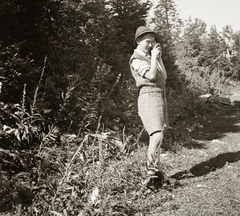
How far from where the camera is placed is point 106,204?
2732 millimetres

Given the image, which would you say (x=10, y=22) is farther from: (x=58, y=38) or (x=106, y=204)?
(x=106, y=204)

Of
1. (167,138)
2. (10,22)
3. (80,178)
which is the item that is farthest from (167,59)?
(80,178)

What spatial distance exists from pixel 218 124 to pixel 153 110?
632 centimetres

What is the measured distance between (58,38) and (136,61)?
→ 7.30ft

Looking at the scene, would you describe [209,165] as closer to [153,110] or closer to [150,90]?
[153,110]

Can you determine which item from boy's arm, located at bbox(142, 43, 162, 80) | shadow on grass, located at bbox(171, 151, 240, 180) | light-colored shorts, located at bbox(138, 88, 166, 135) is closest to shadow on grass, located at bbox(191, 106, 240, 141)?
shadow on grass, located at bbox(171, 151, 240, 180)

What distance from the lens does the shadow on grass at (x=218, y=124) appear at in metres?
7.87

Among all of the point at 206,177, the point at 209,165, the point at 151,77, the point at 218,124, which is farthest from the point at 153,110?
the point at 218,124

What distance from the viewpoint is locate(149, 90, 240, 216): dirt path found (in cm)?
324

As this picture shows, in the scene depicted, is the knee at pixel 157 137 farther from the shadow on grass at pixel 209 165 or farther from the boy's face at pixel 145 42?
the boy's face at pixel 145 42

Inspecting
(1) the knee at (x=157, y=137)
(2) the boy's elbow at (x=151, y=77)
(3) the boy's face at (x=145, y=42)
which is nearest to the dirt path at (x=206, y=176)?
(1) the knee at (x=157, y=137)

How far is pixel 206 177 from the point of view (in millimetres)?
4422

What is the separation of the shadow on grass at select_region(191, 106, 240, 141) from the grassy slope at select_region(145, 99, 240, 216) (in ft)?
0.09

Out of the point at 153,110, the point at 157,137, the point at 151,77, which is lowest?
the point at 157,137
